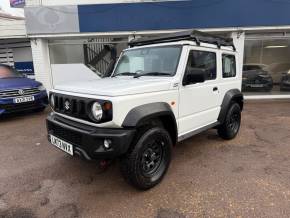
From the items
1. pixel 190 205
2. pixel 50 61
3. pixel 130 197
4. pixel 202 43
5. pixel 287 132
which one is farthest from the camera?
pixel 50 61

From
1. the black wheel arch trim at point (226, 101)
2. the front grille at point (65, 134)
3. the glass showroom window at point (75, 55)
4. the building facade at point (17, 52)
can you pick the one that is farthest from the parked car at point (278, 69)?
the building facade at point (17, 52)

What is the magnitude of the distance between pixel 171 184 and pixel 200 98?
141 cm

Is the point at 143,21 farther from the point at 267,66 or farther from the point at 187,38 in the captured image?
the point at 267,66

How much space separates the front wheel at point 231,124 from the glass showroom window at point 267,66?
204 inches

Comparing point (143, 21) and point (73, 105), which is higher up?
point (143, 21)

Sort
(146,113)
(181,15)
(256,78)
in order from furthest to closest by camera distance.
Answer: (256,78) → (181,15) → (146,113)

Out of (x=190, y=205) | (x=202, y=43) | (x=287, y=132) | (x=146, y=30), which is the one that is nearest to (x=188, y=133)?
(x=190, y=205)

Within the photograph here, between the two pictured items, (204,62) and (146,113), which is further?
(204,62)

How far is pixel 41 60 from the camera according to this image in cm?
876

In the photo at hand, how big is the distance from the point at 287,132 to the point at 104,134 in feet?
15.0

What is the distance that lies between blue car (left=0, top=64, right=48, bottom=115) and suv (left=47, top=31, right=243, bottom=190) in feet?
11.4

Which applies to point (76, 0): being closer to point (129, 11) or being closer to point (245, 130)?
point (129, 11)

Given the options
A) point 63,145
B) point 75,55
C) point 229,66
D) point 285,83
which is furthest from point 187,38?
point 285,83

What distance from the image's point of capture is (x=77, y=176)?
10.6 ft
